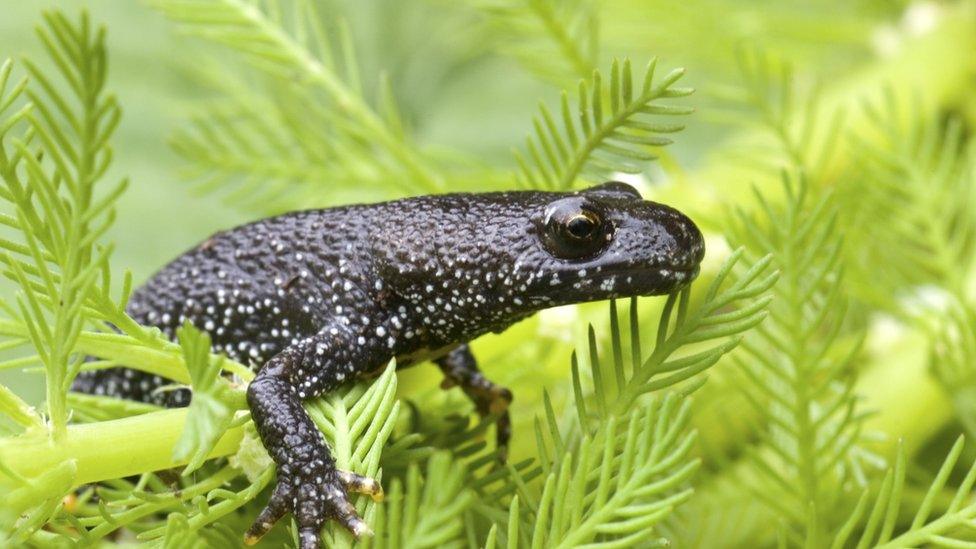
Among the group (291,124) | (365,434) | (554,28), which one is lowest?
(365,434)

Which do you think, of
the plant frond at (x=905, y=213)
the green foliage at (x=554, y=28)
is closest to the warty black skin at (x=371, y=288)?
the green foliage at (x=554, y=28)

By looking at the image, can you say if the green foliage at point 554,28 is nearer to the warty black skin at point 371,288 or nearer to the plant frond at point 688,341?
the warty black skin at point 371,288

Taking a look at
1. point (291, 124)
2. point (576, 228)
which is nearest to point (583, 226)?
point (576, 228)

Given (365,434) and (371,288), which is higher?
(371,288)

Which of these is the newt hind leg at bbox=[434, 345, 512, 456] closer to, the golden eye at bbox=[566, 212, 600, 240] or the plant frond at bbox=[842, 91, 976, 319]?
the golden eye at bbox=[566, 212, 600, 240]

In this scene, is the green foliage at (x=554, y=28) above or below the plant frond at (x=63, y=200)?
above

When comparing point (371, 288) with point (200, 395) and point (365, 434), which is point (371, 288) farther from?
point (200, 395)
